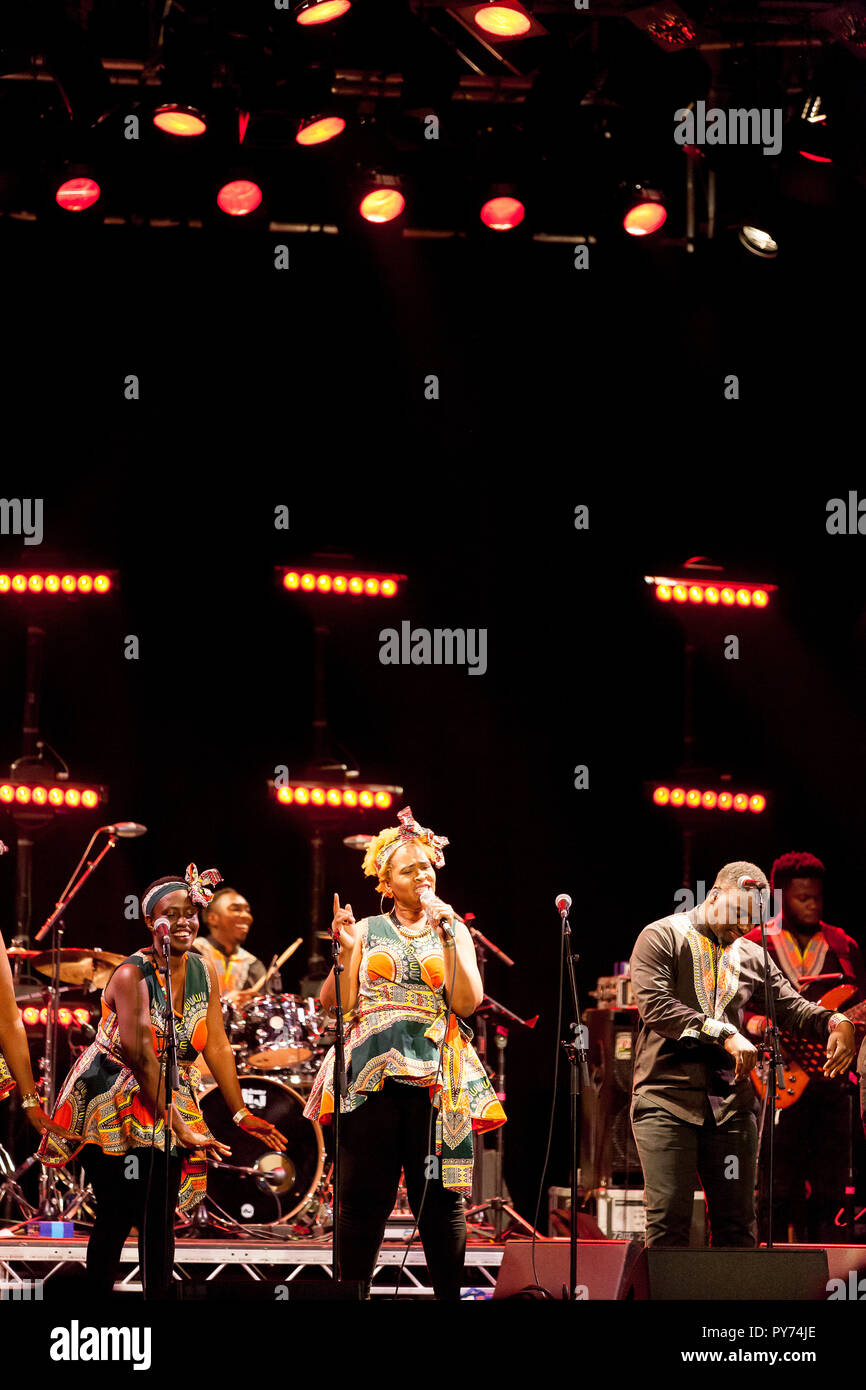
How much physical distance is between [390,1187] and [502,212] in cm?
526

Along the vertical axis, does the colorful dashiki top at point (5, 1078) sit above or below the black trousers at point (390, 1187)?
above

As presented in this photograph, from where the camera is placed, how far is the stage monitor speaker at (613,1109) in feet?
31.3

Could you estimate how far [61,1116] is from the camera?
5934mm

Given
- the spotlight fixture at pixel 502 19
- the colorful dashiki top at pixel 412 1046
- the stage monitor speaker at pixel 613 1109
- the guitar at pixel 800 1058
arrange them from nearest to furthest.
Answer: the colorful dashiki top at pixel 412 1046 < the spotlight fixture at pixel 502 19 < the guitar at pixel 800 1058 < the stage monitor speaker at pixel 613 1109

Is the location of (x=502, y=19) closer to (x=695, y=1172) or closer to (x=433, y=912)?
(x=433, y=912)

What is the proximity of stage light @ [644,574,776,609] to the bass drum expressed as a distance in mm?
4140

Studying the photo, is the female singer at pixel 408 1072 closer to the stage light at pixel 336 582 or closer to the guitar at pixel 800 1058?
the guitar at pixel 800 1058

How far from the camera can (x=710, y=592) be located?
452 inches

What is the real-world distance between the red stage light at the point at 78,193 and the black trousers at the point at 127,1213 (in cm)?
491

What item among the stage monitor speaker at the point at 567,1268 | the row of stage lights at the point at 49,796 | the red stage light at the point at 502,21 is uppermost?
the red stage light at the point at 502,21

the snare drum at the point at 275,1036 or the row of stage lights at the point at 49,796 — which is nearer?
the snare drum at the point at 275,1036

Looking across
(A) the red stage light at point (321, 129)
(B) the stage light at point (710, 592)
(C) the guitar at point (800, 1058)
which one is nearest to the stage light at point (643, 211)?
(A) the red stage light at point (321, 129)

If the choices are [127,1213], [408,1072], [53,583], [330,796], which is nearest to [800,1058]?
[408,1072]

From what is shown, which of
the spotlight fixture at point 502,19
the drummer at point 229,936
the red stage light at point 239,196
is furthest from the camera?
the drummer at point 229,936
